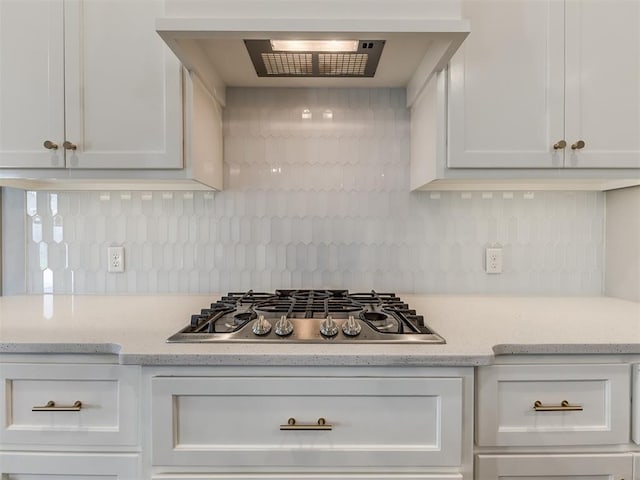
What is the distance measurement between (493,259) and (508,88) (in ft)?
2.28

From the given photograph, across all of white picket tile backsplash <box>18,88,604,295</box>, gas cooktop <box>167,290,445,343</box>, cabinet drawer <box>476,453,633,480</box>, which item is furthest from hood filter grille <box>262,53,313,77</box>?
cabinet drawer <box>476,453,633,480</box>

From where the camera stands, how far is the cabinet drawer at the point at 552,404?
956 millimetres

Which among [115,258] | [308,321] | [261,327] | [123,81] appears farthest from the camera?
[115,258]

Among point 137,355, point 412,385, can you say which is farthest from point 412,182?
point 137,355

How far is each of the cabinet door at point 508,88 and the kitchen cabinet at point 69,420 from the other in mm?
1182

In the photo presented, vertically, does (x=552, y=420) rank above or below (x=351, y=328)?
below

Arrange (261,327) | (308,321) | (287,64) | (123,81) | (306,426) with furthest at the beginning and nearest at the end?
(287,64) < (123,81) < (308,321) < (261,327) < (306,426)

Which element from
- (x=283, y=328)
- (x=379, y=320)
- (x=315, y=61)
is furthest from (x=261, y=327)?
(x=315, y=61)

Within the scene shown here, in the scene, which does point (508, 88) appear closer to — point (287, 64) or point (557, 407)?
point (287, 64)

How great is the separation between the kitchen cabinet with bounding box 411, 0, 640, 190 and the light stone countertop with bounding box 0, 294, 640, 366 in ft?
1.61

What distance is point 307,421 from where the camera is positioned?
36.2 inches

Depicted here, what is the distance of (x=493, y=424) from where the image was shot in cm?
95

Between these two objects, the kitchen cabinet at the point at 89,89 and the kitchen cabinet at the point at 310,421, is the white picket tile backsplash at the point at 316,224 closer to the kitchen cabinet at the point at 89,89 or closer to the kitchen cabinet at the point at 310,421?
the kitchen cabinet at the point at 89,89

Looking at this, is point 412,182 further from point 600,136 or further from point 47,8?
point 47,8
